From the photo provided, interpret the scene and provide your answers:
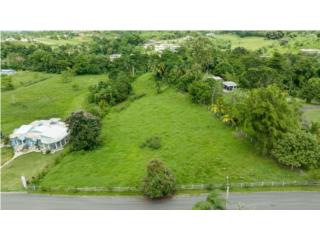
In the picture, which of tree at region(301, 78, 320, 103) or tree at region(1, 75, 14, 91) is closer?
tree at region(301, 78, 320, 103)

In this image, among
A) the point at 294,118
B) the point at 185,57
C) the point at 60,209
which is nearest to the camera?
the point at 60,209

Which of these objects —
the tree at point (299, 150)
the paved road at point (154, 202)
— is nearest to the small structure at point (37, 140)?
the paved road at point (154, 202)

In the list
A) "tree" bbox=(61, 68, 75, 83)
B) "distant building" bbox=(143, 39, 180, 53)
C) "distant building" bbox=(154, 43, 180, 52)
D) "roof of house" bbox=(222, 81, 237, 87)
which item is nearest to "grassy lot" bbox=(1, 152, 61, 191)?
"roof of house" bbox=(222, 81, 237, 87)

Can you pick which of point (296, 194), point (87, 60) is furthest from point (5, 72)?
point (296, 194)

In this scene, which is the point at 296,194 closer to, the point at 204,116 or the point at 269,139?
the point at 269,139

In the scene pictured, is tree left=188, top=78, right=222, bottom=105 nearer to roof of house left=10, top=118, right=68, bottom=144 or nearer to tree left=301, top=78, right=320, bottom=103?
tree left=301, top=78, right=320, bottom=103

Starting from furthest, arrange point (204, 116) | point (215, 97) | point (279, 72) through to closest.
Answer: point (279, 72), point (215, 97), point (204, 116)
